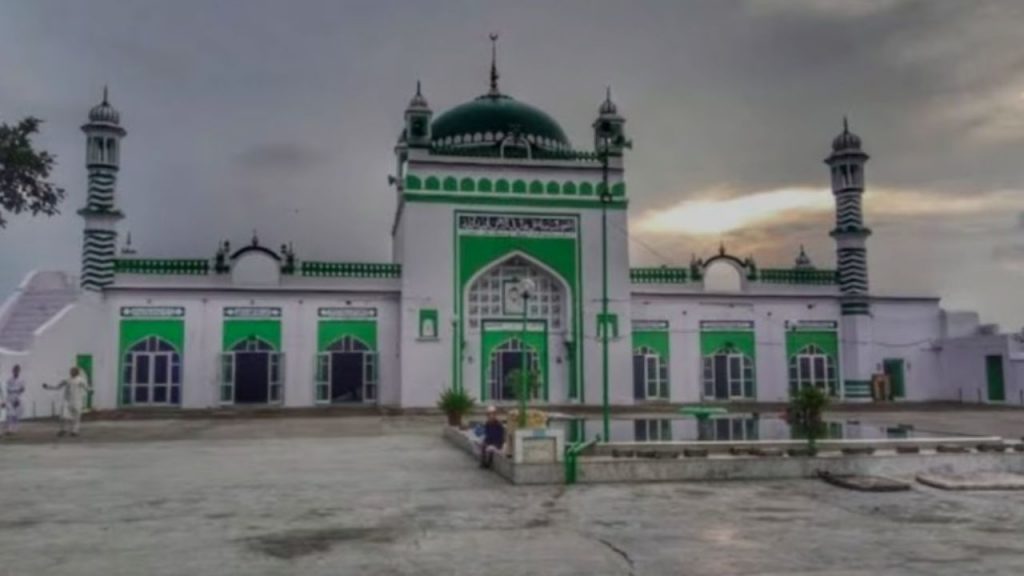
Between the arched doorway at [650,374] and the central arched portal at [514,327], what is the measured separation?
108 inches

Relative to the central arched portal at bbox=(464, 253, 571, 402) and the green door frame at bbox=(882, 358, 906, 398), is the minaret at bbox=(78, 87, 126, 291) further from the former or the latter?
the green door frame at bbox=(882, 358, 906, 398)

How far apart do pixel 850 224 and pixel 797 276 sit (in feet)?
8.93

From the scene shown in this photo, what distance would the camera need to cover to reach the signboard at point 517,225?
27.1m

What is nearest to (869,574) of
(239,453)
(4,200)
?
(4,200)

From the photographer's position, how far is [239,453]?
1299 centimetres

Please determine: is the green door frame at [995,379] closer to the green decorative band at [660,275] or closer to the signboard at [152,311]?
the green decorative band at [660,275]

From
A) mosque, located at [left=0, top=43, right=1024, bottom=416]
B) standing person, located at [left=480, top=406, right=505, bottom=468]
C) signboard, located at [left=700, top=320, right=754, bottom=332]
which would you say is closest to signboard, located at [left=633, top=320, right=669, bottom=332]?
mosque, located at [left=0, top=43, right=1024, bottom=416]

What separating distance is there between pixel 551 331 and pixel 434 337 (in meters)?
4.10

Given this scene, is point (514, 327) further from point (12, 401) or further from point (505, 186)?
point (12, 401)

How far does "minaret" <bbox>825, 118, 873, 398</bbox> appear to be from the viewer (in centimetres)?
2941

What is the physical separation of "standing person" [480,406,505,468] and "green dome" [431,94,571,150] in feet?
61.4

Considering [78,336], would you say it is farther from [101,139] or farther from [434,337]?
[434,337]

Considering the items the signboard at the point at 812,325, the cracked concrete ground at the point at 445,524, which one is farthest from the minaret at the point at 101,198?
the signboard at the point at 812,325

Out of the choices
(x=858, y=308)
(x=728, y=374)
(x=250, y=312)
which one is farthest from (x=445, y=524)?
(x=858, y=308)
